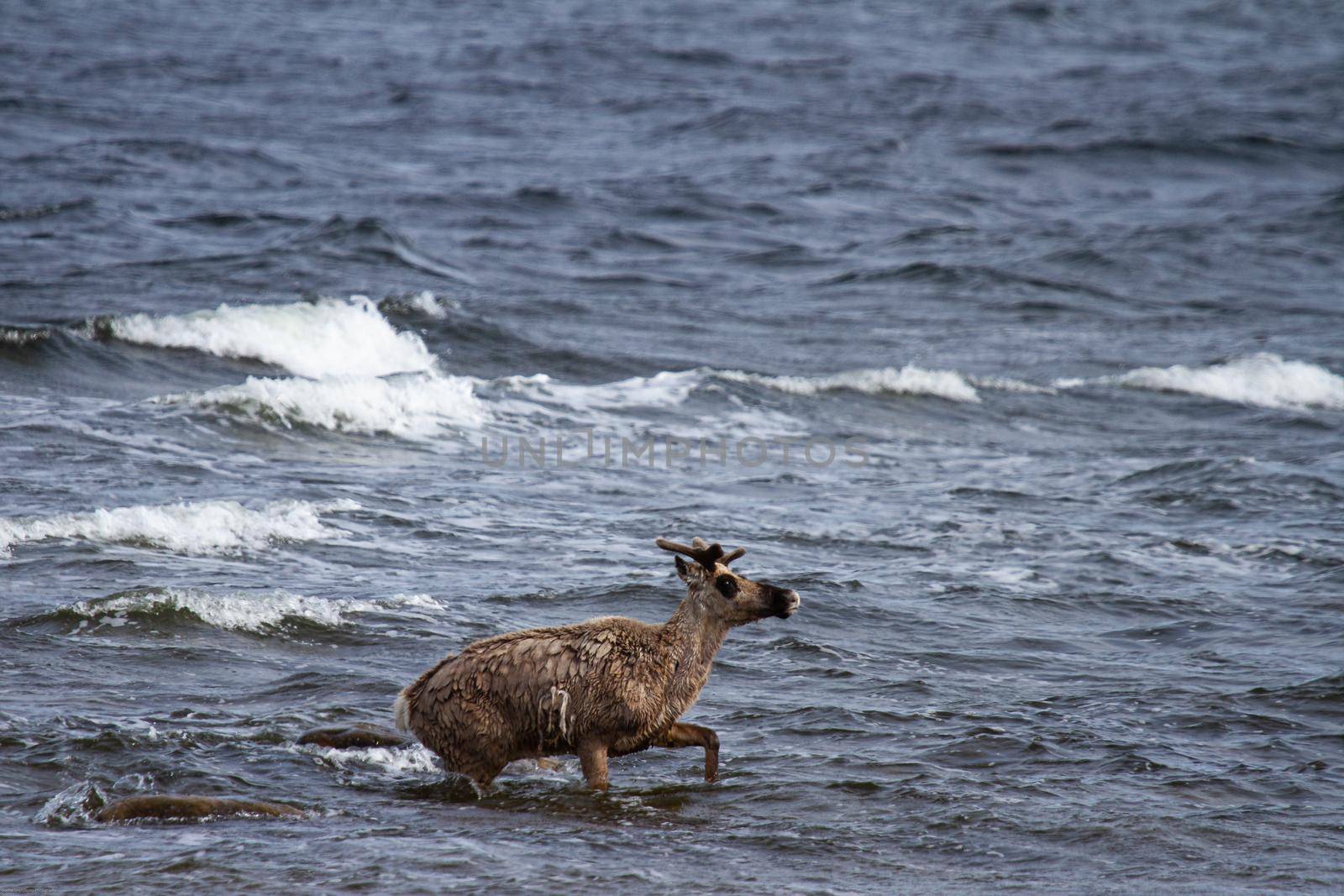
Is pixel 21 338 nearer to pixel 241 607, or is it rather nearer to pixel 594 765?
pixel 241 607

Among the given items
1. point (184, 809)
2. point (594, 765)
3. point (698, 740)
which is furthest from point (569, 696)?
point (184, 809)

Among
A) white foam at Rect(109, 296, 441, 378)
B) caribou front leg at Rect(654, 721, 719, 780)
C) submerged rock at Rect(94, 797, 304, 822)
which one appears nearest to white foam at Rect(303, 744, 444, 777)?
submerged rock at Rect(94, 797, 304, 822)

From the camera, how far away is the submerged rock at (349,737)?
8.12 meters

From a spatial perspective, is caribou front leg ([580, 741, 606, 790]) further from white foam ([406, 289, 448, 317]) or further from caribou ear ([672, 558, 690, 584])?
white foam ([406, 289, 448, 317])

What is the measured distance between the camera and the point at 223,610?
9961 mm

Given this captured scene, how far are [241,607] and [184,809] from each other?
302 cm

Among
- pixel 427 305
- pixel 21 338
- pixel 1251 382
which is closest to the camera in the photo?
pixel 21 338

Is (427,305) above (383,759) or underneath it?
above

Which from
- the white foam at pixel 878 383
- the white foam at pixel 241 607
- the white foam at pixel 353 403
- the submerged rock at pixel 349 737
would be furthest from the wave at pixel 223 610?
the white foam at pixel 878 383

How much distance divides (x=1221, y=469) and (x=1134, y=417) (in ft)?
10.0

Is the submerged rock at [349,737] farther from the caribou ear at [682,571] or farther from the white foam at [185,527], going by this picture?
the white foam at [185,527]

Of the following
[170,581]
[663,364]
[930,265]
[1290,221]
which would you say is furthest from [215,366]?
[1290,221]

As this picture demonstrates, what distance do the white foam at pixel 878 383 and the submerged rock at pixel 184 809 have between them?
495 inches

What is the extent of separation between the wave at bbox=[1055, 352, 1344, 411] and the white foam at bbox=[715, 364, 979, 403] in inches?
62.0
